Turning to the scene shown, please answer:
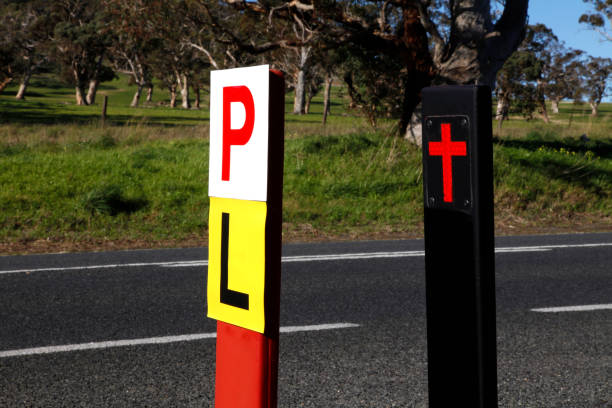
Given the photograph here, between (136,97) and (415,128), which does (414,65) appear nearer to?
(415,128)

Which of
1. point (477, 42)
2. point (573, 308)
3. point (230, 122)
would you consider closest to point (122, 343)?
point (230, 122)

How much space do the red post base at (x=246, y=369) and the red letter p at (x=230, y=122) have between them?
0.47m

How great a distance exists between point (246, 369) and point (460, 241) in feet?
2.30

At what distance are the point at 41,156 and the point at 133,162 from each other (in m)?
2.06

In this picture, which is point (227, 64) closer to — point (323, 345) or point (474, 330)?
point (323, 345)

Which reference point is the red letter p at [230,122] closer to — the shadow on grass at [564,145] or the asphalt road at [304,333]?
the asphalt road at [304,333]

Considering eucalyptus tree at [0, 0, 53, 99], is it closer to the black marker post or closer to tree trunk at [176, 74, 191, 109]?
tree trunk at [176, 74, 191, 109]

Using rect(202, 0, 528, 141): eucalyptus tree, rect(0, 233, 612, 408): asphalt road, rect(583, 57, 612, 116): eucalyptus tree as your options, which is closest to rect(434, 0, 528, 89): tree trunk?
rect(202, 0, 528, 141): eucalyptus tree

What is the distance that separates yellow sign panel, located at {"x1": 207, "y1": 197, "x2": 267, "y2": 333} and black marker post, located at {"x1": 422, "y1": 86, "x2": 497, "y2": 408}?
0.47 metres

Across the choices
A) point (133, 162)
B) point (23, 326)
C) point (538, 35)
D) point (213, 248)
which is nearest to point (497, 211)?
point (133, 162)

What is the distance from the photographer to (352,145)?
15398mm

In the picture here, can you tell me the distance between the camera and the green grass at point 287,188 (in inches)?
449

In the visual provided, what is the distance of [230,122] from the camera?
1897 mm

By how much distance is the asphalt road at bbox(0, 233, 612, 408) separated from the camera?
4012mm
